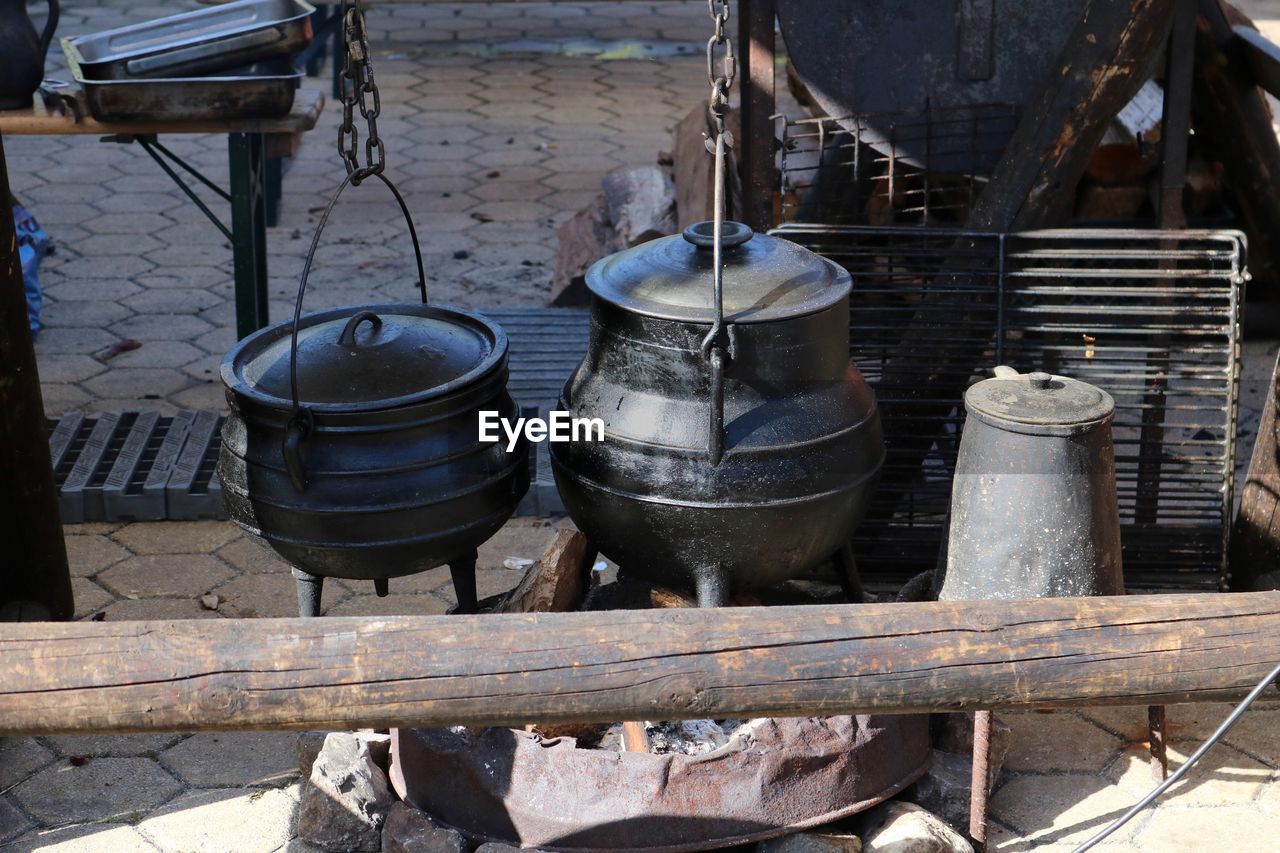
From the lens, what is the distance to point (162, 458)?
468 centimetres

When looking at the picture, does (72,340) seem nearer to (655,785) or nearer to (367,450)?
(367,450)

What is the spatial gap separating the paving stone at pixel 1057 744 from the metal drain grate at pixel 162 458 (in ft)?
5.41

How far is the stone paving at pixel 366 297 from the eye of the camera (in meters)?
3.26

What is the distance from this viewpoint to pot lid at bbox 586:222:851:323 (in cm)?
286

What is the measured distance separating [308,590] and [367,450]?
1.50ft

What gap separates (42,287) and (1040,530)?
485 centimetres

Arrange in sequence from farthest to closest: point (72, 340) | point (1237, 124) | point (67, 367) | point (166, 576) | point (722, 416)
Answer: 1. point (72, 340)
2. point (67, 367)
3. point (1237, 124)
4. point (166, 576)
5. point (722, 416)

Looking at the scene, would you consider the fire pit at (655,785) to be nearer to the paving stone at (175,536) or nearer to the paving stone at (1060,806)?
the paving stone at (1060,806)

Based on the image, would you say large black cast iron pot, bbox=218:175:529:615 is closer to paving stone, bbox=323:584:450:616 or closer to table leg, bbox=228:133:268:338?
paving stone, bbox=323:584:450:616

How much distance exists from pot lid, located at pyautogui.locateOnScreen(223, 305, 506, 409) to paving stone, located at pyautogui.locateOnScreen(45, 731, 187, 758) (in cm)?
104

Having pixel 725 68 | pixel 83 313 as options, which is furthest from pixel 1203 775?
pixel 83 313

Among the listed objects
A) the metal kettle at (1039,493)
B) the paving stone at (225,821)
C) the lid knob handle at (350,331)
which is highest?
the lid knob handle at (350,331)

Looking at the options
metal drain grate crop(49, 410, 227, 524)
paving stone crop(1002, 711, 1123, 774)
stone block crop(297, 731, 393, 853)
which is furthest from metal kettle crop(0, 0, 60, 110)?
paving stone crop(1002, 711, 1123, 774)

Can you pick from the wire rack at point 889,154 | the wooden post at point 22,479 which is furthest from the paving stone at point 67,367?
the wire rack at point 889,154
